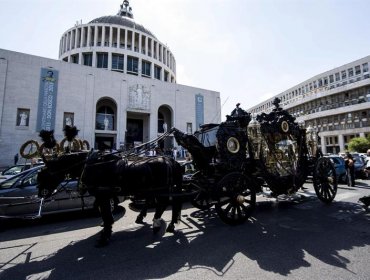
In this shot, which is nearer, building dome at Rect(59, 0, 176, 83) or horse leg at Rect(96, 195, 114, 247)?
horse leg at Rect(96, 195, 114, 247)

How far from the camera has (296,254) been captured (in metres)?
3.65

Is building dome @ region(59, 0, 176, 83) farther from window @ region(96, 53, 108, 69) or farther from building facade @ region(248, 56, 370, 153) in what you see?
building facade @ region(248, 56, 370, 153)

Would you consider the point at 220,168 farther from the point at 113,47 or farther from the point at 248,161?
the point at 113,47

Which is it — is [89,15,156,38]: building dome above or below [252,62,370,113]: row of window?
above

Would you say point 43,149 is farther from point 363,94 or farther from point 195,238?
point 363,94

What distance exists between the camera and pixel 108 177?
4562 millimetres

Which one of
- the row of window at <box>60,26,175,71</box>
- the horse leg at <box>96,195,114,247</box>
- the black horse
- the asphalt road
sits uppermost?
the row of window at <box>60,26,175,71</box>

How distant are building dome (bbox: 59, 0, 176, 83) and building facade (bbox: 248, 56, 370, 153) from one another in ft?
105

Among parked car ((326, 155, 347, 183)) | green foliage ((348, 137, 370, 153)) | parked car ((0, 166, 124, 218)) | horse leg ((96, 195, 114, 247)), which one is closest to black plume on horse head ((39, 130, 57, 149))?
parked car ((0, 166, 124, 218))

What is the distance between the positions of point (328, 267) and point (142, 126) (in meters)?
36.1

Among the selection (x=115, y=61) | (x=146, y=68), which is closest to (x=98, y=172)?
(x=115, y=61)

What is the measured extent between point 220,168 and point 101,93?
3022 cm

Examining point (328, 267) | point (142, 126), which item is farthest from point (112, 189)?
point (142, 126)

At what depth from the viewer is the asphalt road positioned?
316 centimetres
